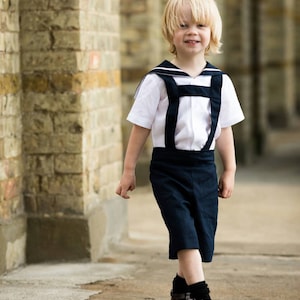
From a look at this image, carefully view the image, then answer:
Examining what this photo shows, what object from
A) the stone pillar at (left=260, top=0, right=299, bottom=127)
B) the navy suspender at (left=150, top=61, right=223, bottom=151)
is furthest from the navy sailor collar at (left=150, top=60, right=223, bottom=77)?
the stone pillar at (left=260, top=0, right=299, bottom=127)

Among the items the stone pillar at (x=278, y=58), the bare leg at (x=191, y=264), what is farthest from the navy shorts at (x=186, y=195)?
the stone pillar at (x=278, y=58)

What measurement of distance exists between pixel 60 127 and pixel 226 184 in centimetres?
203

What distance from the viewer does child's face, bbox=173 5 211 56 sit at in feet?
17.0

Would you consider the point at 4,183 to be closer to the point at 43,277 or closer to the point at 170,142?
the point at 43,277

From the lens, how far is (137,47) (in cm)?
1257

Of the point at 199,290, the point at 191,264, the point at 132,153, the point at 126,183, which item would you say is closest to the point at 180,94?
the point at 132,153

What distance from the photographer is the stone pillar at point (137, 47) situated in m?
12.5

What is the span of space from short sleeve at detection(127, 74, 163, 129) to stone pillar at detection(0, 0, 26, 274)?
1.78 metres

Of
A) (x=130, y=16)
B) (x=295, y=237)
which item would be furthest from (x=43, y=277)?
(x=130, y=16)

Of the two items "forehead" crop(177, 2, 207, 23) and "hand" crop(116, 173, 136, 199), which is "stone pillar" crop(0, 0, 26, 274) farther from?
"forehead" crop(177, 2, 207, 23)

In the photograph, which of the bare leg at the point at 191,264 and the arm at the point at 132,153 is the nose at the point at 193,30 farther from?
the bare leg at the point at 191,264

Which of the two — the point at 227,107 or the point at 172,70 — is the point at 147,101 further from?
the point at 227,107

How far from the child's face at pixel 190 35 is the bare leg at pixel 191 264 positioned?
94 cm

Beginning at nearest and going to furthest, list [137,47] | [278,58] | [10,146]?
[10,146], [137,47], [278,58]
